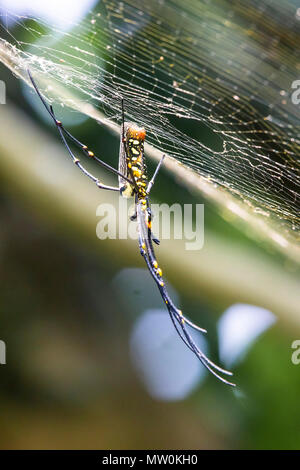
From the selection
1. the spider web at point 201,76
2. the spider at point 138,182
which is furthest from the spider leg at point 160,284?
the spider web at point 201,76

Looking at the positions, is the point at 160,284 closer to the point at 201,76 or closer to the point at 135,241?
the point at 135,241

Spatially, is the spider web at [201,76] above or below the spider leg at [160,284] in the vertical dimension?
above

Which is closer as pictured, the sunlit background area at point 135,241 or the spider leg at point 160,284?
the sunlit background area at point 135,241

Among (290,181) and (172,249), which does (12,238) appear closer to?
(172,249)

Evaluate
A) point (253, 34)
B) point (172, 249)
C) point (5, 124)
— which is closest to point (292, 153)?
point (253, 34)

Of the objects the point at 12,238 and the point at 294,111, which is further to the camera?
the point at 12,238

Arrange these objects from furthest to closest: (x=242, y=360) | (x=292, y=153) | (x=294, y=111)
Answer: (x=242, y=360) < (x=292, y=153) < (x=294, y=111)

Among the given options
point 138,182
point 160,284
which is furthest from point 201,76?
point 160,284

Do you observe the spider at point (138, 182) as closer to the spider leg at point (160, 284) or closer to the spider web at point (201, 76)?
the spider leg at point (160, 284)
